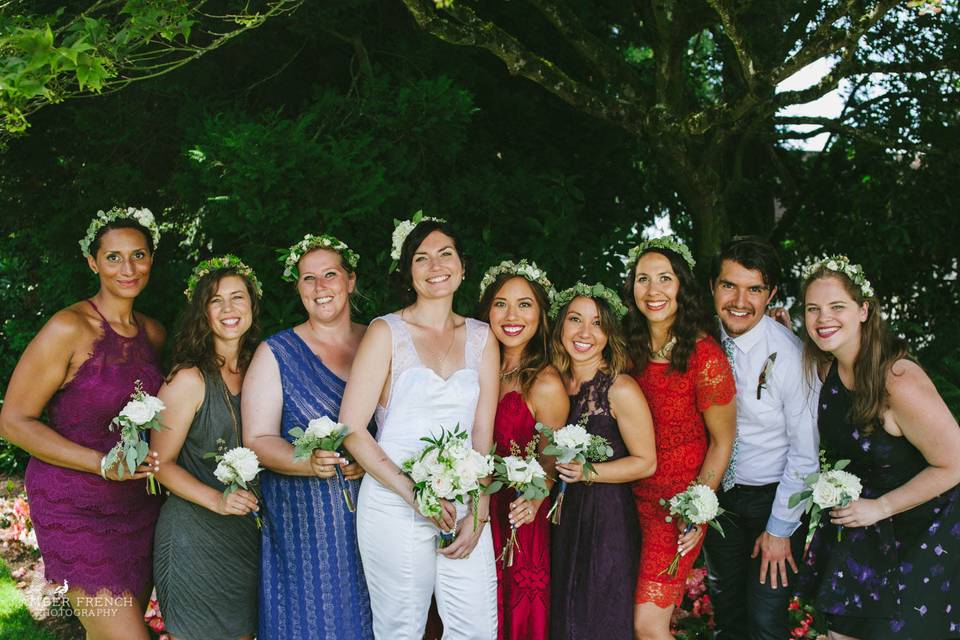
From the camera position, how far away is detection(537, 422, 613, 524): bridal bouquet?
11.6 ft

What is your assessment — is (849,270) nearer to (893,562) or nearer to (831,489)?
(831,489)

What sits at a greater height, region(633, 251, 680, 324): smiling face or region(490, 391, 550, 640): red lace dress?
region(633, 251, 680, 324): smiling face

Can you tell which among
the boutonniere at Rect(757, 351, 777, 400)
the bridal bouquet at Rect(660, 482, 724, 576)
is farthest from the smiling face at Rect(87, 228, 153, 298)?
the boutonniere at Rect(757, 351, 777, 400)

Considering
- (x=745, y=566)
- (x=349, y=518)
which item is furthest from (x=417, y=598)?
(x=745, y=566)

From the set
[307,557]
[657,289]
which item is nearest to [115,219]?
[307,557]

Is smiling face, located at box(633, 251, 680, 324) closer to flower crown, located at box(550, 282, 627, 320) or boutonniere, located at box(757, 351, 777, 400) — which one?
flower crown, located at box(550, 282, 627, 320)

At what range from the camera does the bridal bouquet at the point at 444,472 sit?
10.7 ft

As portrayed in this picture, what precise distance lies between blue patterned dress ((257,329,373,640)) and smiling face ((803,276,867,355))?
7.59 feet

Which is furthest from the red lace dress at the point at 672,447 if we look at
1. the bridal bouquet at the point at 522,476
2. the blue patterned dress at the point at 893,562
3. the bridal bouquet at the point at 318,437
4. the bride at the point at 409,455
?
the bridal bouquet at the point at 318,437

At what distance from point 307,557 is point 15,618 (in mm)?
3127

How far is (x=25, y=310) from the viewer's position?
338 inches

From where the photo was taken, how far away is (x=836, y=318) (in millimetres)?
3592

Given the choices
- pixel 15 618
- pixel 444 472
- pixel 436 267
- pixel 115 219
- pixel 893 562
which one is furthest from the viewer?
pixel 15 618

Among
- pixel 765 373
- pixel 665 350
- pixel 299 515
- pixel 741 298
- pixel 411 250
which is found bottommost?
pixel 299 515
